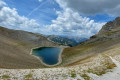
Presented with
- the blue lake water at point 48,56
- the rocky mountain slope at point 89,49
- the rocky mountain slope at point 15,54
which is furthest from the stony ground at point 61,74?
the blue lake water at point 48,56

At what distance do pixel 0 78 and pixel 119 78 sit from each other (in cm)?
2366

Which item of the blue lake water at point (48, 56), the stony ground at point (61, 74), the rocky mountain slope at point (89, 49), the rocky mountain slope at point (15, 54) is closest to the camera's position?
the stony ground at point (61, 74)

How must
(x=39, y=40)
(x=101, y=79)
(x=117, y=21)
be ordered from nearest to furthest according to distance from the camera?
(x=101, y=79), (x=39, y=40), (x=117, y=21)

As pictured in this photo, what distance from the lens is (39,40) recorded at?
167m

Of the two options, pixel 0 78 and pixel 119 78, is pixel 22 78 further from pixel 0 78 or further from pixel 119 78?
pixel 119 78

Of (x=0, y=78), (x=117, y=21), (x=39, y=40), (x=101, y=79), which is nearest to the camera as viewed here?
(x=0, y=78)

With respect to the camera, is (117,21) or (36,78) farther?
(117,21)

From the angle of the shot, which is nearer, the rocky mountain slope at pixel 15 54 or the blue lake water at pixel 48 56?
the rocky mountain slope at pixel 15 54

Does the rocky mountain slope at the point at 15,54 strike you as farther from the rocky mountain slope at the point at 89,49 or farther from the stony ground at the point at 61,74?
the rocky mountain slope at the point at 89,49

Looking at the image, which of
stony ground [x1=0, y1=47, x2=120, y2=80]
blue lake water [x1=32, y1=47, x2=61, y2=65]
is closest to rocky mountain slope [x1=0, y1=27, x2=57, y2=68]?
blue lake water [x1=32, y1=47, x2=61, y2=65]

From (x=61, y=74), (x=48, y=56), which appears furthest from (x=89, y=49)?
(x=61, y=74)

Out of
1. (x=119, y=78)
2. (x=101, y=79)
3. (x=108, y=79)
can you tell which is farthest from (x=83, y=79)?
(x=119, y=78)

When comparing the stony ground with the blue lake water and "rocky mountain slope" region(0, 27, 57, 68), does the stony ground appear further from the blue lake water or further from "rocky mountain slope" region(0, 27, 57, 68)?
the blue lake water

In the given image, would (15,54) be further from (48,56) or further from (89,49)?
(89,49)
